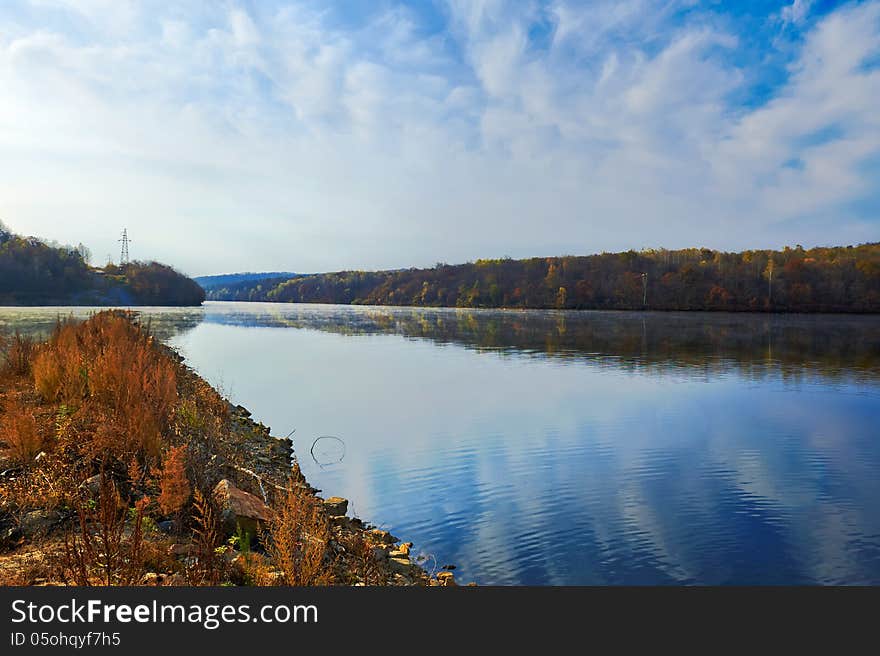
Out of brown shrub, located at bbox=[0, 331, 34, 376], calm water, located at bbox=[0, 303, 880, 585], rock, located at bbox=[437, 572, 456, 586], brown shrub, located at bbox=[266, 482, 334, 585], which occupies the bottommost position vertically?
calm water, located at bbox=[0, 303, 880, 585]

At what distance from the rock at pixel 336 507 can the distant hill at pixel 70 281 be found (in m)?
129

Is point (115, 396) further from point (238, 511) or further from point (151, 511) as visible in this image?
point (238, 511)

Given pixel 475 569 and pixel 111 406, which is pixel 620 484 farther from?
pixel 111 406

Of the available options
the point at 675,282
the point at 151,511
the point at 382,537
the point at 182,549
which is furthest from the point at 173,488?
the point at 675,282

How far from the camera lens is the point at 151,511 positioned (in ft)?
19.7

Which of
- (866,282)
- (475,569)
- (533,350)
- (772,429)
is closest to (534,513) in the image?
(475,569)

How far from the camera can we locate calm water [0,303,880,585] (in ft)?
24.9

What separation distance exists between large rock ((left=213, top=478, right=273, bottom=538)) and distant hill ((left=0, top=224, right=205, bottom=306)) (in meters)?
130

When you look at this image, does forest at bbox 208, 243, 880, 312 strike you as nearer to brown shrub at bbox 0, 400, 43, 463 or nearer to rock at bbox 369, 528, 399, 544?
rock at bbox 369, 528, 399, 544

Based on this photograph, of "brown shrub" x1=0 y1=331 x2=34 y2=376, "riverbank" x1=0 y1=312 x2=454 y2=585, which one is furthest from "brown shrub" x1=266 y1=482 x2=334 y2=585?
"brown shrub" x1=0 y1=331 x2=34 y2=376

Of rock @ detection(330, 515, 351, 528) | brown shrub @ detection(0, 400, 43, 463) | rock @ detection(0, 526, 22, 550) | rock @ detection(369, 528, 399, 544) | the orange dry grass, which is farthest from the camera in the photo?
rock @ detection(369, 528, 399, 544)

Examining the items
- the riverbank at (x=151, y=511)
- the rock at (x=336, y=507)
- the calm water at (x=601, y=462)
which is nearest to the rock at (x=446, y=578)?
the riverbank at (x=151, y=511)

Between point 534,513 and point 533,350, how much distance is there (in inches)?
1157

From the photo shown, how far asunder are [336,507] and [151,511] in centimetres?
305
